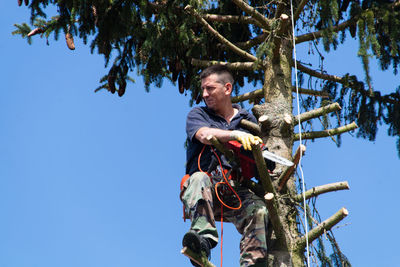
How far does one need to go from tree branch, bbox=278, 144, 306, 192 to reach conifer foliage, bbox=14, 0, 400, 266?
0.09 meters

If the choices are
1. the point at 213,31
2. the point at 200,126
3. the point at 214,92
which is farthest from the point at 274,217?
the point at 213,31

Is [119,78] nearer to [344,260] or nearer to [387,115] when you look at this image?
[387,115]

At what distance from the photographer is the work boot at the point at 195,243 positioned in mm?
4062

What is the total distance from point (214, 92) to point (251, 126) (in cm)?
43

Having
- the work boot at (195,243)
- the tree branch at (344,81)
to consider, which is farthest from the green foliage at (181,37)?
the work boot at (195,243)

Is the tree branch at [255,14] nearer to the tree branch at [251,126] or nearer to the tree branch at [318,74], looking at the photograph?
the tree branch at [318,74]

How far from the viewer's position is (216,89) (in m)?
4.97

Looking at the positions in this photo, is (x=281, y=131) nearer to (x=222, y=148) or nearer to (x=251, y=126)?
(x=251, y=126)

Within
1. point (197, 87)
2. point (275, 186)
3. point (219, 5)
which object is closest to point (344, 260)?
point (275, 186)

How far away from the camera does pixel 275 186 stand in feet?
15.6

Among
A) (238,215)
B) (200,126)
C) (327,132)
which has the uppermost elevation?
(327,132)

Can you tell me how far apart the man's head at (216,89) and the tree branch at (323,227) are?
4.21 ft

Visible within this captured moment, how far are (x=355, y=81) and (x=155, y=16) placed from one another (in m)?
2.20

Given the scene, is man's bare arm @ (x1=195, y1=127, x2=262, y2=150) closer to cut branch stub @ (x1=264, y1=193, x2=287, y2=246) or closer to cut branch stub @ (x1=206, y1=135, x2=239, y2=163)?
cut branch stub @ (x1=206, y1=135, x2=239, y2=163)
